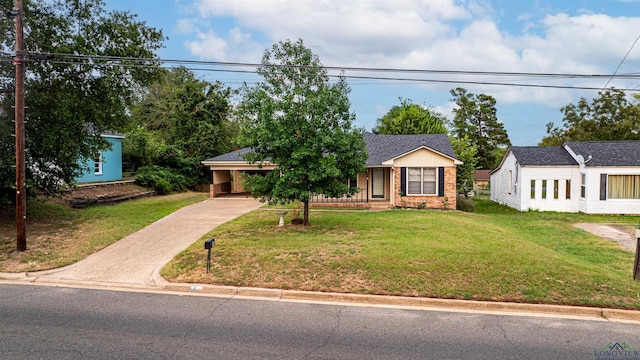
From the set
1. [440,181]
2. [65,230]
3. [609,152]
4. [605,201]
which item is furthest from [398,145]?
[65,230]

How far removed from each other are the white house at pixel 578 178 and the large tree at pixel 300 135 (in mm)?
15713

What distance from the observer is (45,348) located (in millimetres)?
5508

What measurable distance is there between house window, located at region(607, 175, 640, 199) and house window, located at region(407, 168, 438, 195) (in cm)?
1040

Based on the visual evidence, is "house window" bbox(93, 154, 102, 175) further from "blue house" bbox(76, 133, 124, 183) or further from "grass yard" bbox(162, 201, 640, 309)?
"grass yard" bbox(162, 201, 640, 309)

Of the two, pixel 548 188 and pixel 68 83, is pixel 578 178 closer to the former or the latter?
pixel 548 188

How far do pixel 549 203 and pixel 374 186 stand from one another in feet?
35.6

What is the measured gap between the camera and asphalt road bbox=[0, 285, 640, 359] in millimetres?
5488

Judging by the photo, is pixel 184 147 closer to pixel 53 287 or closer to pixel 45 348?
pixel 53 287

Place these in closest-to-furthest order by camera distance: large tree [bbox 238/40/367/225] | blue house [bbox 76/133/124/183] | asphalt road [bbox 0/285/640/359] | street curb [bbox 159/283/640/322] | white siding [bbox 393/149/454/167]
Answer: asphalt road [bbox 0/285/640/359] → street curb [bbox 159/283/640/322] → large tree [bbox 238/40/367/225] → white siding [bbox 393/149/454/167] → blue house [bbox 76/133/124/183]

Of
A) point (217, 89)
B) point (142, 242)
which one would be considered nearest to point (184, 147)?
point (217, 89)

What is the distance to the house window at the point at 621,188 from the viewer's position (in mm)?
22859

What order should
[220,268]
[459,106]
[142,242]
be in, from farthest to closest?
1. [459,106]
2. [142,242]
3. [220,268]

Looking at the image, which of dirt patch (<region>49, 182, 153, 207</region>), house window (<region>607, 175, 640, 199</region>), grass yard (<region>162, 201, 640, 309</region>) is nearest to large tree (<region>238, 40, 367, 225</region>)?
grass yard (<region>162, 201, 640, 309</region>)

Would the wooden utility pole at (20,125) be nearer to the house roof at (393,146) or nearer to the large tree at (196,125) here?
the house roof at (393,146)
